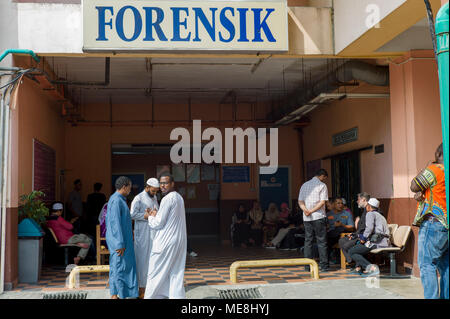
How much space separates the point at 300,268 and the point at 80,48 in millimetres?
4944

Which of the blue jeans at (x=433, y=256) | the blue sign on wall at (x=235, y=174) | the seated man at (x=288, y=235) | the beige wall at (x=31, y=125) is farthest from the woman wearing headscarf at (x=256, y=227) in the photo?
the blue jeans at (x=433, y=256)

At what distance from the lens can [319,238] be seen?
27.2 ft

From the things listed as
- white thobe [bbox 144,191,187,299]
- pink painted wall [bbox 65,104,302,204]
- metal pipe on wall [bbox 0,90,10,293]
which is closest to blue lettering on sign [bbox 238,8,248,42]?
white thobe [bbox 144,191,187,299]

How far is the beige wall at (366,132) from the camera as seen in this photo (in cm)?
972

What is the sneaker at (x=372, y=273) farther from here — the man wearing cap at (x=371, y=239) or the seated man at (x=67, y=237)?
the seated man at (x=67, y=237)

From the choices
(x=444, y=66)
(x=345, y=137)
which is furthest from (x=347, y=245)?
(x=444, y=66)

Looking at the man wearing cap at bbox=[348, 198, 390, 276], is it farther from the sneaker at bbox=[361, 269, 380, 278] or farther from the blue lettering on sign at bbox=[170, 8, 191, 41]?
the blue lettering on sign at bbox=[170, 8, 191, 41]

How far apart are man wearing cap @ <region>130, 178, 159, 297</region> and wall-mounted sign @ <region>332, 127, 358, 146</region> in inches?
222

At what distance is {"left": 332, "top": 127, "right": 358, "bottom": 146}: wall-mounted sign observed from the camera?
11.2 meters

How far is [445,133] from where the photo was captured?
379cm

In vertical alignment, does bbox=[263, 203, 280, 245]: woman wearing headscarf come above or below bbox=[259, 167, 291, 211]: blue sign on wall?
below

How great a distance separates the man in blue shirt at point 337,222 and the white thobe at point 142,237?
3767 mm

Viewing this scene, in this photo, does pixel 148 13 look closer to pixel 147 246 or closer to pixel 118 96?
pixel 147 246

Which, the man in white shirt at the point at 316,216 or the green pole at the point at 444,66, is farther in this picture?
the man in white shirt at the point at 316,216
